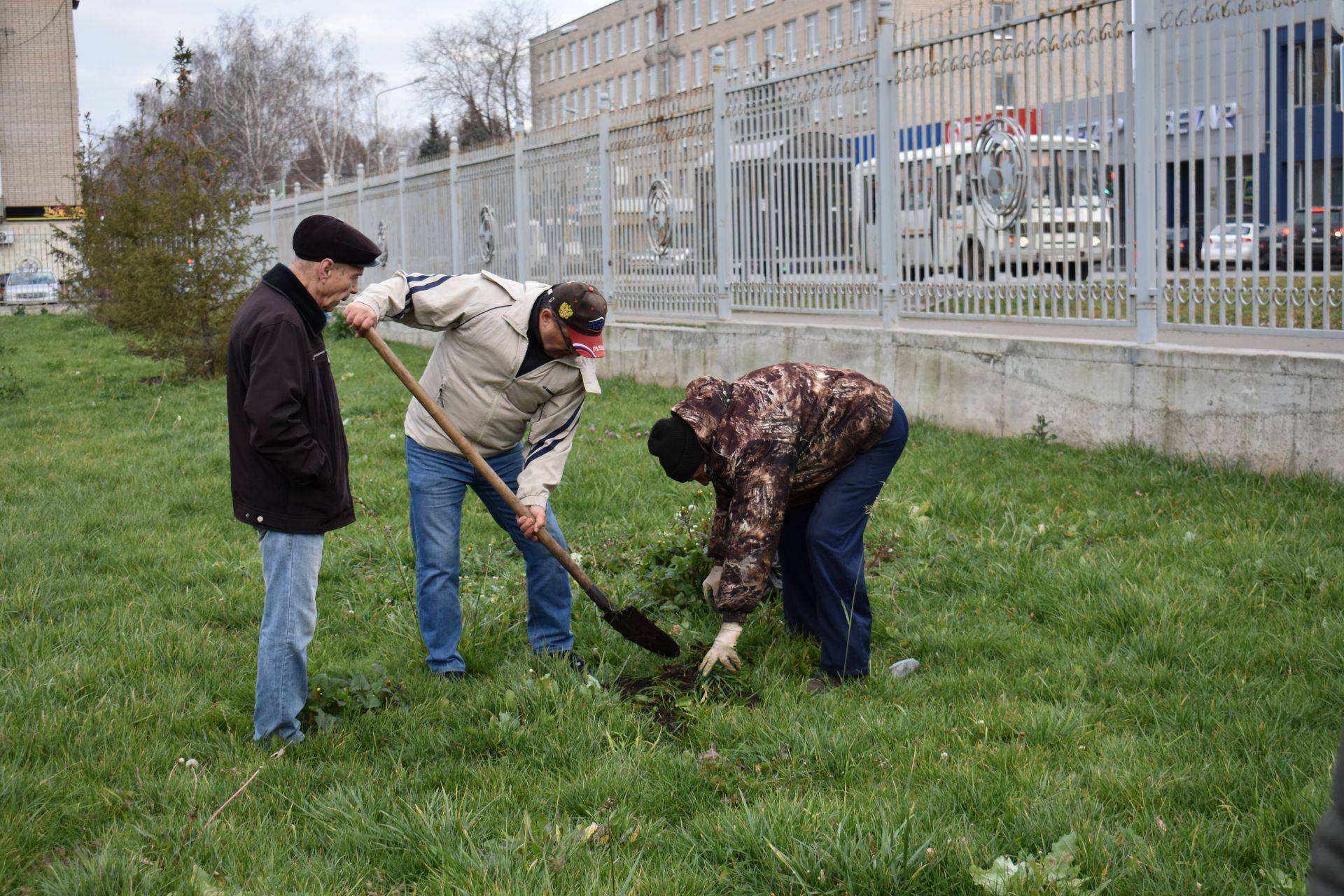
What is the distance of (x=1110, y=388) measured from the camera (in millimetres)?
7648

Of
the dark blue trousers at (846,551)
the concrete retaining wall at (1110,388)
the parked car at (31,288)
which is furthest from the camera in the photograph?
the parked car at (31,288)

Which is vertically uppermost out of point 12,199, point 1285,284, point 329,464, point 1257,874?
point 12,199

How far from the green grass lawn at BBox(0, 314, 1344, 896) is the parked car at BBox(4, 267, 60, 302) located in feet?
106

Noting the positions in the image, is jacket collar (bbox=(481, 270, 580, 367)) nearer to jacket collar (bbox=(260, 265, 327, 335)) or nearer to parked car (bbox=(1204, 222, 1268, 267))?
jacket collar (bbox=(260, 265, 327, 335))

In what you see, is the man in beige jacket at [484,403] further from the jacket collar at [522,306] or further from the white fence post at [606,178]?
the white fence post at [606,178]

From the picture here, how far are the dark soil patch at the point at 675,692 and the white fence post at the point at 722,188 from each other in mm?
6947

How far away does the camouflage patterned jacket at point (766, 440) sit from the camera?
414 cm

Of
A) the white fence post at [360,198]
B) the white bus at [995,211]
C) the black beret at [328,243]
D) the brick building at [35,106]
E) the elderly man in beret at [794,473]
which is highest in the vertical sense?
the brick building at [35,106]

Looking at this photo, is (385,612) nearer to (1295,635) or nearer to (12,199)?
(1295,635)

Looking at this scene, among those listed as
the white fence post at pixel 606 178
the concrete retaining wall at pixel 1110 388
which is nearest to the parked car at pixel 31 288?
the white fence post at pixel 606 178

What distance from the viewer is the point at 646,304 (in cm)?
1284

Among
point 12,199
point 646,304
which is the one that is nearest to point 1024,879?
point 646,304

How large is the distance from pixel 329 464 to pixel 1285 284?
5.32 metres

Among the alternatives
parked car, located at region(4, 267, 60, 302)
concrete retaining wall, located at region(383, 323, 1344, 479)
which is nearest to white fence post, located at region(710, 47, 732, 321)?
concrete retaining wall, located at region(383, 323, 1344, 479)
